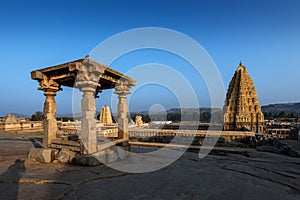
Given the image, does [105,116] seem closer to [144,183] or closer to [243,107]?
[243,107]

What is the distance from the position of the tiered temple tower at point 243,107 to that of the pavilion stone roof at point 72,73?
1132 inches

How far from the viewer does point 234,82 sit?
34406 mm

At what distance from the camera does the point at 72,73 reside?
212 inches

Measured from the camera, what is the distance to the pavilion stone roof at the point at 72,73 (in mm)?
4832

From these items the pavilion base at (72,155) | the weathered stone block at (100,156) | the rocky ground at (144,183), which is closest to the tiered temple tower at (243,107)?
the rocky ground at (144,183)

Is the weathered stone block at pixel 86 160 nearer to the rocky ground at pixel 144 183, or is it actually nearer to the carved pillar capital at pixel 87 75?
A: the rocky ground at pixel 144 183

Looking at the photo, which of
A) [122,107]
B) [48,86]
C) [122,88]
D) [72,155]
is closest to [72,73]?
[48,86]

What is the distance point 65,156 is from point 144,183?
301 cm

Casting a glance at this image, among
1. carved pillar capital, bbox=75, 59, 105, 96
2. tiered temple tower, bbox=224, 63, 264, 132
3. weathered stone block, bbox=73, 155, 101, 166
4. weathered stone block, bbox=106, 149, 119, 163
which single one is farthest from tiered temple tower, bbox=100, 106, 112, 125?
carved pillar capital, bbox=75, 59, 105, 96

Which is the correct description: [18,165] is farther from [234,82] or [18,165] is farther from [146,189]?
[234,82]

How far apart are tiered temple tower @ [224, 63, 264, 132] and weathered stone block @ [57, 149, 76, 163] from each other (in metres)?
30.0

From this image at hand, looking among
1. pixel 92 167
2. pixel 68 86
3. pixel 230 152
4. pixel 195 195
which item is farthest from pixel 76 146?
pixel 230 152

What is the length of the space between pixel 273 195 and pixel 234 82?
116 feet

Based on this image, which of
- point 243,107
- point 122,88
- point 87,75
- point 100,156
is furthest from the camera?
point 243,107
